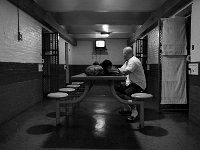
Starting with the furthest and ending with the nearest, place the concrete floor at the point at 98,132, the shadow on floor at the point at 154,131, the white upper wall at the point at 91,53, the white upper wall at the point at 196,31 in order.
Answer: the white upper wall at the point at 91,53
the white upper wall at the point at 196,31
the shadow on floor at the point at 154,131
the concrete floor at the point at 98,132

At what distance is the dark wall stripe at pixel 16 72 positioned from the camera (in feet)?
12.8

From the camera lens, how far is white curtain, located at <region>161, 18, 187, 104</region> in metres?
4.83

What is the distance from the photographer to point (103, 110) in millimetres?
5227

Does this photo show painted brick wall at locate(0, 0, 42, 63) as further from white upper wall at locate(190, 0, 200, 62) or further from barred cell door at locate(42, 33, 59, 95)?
white upper wall at locate(190, 0, 200, 62)

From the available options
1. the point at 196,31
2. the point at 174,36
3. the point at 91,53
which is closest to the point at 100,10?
the point at 174,36

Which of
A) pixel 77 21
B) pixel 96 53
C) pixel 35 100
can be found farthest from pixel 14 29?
pixel 96 53

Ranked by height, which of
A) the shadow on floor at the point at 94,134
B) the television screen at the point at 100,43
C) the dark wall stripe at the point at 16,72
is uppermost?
the television screen at the point at 100,43

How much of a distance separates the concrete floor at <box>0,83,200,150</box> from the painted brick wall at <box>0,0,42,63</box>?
1.41 m

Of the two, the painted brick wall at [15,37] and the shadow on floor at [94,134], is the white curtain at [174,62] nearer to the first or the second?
the shadow on floor at [94,134]

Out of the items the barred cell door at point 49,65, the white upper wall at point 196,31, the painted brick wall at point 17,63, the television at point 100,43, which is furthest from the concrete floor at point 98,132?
the television at point 100,43

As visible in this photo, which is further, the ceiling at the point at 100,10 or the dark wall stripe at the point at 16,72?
the ceiling at the point at 100,10

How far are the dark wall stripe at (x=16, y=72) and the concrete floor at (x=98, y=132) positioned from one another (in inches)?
33.4

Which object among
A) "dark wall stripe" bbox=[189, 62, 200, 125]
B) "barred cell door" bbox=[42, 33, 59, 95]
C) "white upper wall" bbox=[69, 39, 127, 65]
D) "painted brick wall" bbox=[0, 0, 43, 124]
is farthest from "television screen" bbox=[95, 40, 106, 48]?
"dark wall stripe" bbox=[189, 62, 200, 125]

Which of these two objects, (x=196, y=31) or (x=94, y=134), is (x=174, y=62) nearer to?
(x=196, y=31)
